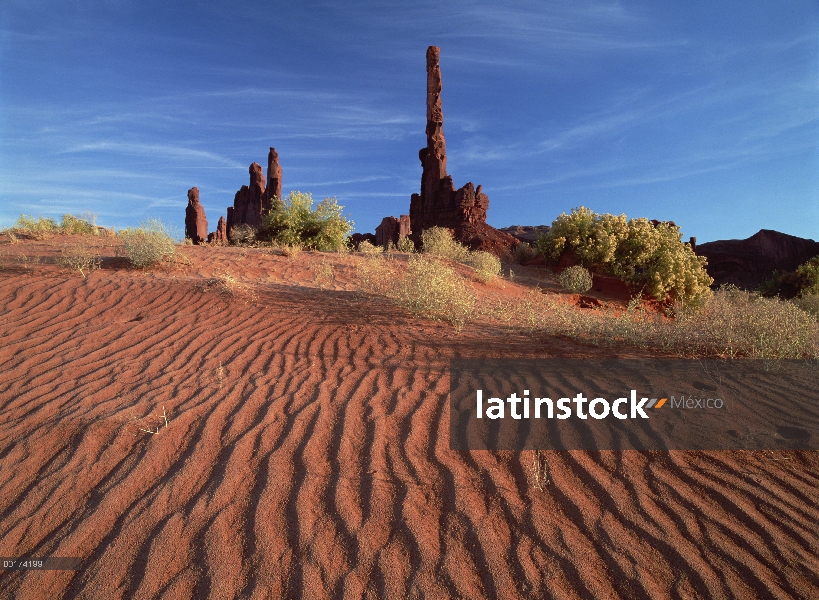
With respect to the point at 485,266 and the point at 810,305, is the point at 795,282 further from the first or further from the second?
the point at 485,266

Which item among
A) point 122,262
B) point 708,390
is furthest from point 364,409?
point 122,262

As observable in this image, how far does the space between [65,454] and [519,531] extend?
350cm

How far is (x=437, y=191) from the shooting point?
125ft

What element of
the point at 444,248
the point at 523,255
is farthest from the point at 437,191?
the point at 444,248

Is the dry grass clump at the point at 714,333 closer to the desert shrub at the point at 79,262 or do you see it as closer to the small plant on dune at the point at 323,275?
the small plant on dune at the point at 323,275

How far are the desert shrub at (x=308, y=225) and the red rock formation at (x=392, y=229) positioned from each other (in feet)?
104

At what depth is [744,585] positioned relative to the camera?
105 inches

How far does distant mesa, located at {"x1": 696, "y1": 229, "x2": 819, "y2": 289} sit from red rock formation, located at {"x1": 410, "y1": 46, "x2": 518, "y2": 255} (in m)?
20.6

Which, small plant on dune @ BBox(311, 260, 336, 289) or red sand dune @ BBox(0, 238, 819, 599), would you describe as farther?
small plant on dune @ BBox(311, 260, 336, 289)

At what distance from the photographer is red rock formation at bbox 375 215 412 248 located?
5028 centimetres

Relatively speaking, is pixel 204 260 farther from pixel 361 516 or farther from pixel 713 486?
pixel 713 486

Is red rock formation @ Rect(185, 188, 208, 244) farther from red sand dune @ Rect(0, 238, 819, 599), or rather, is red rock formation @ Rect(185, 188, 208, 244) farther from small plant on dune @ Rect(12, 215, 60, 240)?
red sand dune @ Rect(0, 238, 819, 599)

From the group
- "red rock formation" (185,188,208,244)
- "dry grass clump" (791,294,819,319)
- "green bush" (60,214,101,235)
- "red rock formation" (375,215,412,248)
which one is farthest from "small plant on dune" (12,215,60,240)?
"red rock formation" (185,188,208,244)

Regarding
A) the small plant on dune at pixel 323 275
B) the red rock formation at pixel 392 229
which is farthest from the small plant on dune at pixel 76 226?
the red rock formation at pixel 392 229
